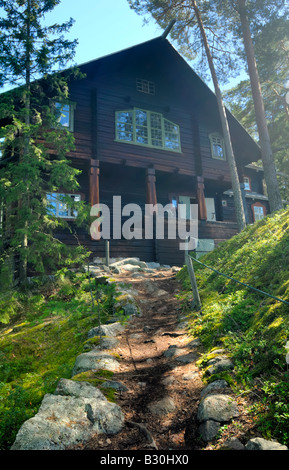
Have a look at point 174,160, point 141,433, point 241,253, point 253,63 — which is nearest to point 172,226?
point 174,160

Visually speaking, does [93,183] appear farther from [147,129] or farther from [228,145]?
[228,145]

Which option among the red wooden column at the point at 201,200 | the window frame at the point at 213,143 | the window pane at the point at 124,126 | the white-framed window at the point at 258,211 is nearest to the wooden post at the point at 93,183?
the window pane at the point at 124,126

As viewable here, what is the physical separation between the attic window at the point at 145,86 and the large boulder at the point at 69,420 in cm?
1638

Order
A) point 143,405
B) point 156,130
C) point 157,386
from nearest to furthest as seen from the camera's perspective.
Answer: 1. point 143,405
2. point 157,386
3. point 156,130

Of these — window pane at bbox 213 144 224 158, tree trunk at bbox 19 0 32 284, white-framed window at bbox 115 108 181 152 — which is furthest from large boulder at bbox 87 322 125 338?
window pane at bbox 213 144 224 158

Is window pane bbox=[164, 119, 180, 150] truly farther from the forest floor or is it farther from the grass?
the forest floor

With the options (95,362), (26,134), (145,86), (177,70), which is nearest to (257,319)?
(95,362)

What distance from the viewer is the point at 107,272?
10469mm

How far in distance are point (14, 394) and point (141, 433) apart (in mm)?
1706

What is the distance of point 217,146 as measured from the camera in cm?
1855

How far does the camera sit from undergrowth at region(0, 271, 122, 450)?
3443mm

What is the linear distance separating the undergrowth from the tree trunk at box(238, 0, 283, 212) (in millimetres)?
9707

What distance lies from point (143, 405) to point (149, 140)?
14.3 metres

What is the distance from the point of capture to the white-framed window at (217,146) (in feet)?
59.4
